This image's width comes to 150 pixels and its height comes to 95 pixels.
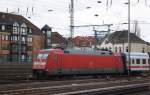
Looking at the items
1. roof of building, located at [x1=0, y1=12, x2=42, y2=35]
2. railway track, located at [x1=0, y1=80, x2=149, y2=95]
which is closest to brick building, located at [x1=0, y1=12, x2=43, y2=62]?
roof of building, located at [x1=0, y1=12, x2=42, y2=35]

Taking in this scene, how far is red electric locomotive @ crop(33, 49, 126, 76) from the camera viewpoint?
3891cm

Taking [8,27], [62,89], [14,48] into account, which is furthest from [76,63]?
[8,27]

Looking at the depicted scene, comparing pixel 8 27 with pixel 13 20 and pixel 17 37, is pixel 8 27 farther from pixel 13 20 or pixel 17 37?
pixel 17 37

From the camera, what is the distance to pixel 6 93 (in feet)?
76.6

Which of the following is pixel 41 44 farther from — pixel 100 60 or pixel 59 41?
pixel 100 60

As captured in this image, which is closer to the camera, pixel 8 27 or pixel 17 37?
pixel 17 37

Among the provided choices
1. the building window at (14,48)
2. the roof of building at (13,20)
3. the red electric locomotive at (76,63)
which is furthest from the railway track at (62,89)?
the roof of building at (13,20)

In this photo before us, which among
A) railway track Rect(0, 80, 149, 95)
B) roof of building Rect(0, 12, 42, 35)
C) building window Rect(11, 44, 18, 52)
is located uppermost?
roof of building Rect(0, 12, 42, 35)

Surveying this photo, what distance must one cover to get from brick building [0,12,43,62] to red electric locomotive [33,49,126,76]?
3749cm

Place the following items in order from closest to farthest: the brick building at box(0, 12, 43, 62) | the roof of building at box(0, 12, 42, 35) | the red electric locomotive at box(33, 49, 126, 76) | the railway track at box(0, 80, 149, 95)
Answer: the railway track at box(0, 80, 149, 95), the red electric locomotive at box(33, 49, 126, 76), the brick building at box(0, 12, 43, 62), the roof of building at box(0, 12, 42, 35)

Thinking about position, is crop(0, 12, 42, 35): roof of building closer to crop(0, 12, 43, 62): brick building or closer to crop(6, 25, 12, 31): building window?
crop(0, 12, 43, 62): brick building

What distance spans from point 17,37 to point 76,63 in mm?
47638

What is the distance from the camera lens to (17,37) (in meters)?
87.3

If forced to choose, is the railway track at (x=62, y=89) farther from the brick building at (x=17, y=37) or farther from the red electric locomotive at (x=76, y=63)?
the brick building at (x=17, y=37)
